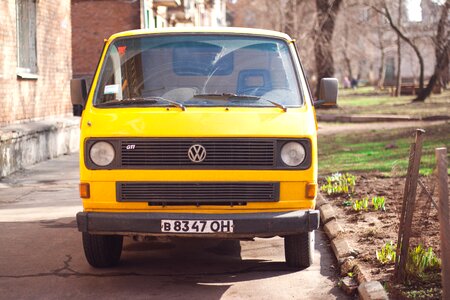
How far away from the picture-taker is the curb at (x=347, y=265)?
5828 millimetres

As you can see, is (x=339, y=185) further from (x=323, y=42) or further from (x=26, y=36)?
(x=323, y=42)

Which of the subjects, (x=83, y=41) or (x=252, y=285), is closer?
(x=252, y=285)

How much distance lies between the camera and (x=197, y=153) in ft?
21.2

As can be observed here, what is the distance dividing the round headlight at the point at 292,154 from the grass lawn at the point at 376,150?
14.9 ft

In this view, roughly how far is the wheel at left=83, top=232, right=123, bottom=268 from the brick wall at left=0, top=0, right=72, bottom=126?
26.5ft

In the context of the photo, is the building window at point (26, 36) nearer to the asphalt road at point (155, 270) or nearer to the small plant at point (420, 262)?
the asphalt road at point (155, 270)

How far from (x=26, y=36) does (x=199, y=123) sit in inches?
451

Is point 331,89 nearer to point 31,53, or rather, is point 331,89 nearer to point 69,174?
point 69,174

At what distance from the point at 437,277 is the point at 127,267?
8.79 ft

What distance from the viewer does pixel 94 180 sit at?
658cm

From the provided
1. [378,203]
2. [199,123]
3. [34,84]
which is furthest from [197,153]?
[34,84]

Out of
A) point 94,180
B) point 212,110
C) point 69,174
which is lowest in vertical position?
point 69,174

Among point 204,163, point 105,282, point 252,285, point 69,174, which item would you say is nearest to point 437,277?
point 252,285

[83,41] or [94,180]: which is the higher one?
[83,41]
